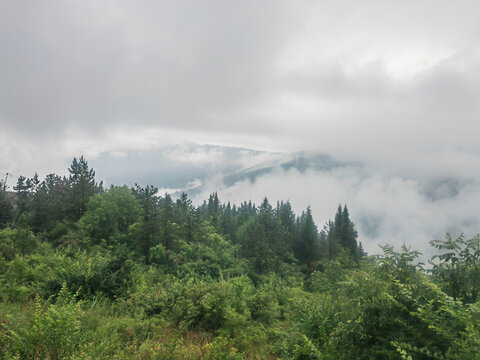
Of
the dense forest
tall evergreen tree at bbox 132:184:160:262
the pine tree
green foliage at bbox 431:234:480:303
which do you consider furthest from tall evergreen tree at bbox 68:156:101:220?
green foliage at bbox 431:234:480:303

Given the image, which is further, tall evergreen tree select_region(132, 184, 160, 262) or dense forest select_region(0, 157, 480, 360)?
tall evergreen tree select_region(132, 184, 160, 262)

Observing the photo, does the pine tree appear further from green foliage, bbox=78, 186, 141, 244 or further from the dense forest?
the dense forest

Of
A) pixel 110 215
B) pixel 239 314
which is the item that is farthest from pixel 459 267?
pixel 110 215

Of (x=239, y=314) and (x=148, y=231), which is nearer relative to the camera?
(x=239, y=314)

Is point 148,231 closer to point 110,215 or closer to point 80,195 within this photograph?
point 110,215

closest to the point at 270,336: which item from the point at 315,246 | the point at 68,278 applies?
the point at 68,278

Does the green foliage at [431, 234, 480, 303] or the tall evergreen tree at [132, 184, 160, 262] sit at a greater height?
the green foliage at [431, 234, 480, 303]

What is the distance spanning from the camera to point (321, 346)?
590 centimetres

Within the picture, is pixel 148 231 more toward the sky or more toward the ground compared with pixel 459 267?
more toward the ground

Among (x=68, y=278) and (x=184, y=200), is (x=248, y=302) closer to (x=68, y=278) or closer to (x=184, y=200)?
(x=68, y=278)

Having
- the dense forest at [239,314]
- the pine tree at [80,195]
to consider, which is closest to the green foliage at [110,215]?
the pine tree at [80,195]

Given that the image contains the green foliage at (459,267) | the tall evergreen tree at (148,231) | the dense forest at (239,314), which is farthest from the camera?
the tall evergreen tree at (148,231)

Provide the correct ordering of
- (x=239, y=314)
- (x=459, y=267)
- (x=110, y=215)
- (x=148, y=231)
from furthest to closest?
1. (x=110, y=215)
2. (x=148, y=231)
3. (x=239, y=314)
4. (x=459, y=267)

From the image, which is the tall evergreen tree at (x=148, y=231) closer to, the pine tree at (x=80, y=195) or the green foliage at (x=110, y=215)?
the green foliage at (x=110, y=215)
